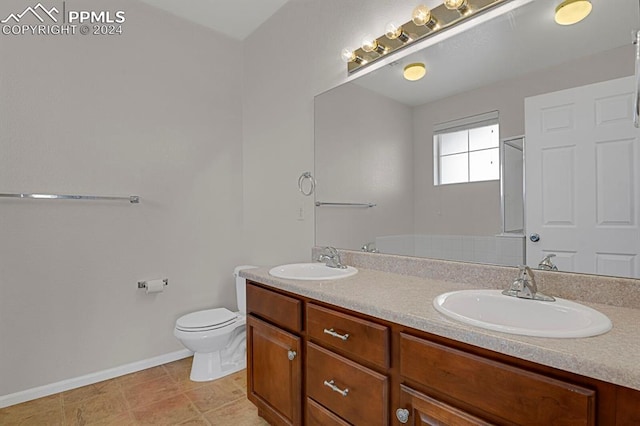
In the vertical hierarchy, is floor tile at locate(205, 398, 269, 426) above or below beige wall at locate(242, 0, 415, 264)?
below

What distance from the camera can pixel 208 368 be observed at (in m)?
2.30

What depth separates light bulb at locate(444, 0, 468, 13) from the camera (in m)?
1.42

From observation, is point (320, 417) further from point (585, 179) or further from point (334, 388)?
point (585, 179)

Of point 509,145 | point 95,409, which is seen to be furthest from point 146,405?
point 509,145

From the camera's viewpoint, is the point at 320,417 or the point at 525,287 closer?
the point at 525,287

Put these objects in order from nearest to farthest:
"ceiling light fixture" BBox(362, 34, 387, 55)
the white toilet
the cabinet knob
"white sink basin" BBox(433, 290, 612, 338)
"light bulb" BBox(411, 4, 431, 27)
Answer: "white sink basin" BBox(433, 290, 612, 338) < the cabinet knob < "light bulb" BBox(411, 4, 431, 27) < "ceiling light fixture" BBox(362, 34, 387, 55) < the white toilet

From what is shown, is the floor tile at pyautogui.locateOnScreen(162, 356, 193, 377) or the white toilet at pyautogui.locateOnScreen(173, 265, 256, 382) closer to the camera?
the white toilet at pyautogui.locateOnScreen(173, 265, 256, 382)

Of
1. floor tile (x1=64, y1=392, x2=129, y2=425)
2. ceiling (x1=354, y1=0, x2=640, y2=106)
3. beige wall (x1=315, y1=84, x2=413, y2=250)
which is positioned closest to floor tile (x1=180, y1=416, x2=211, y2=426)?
floor tile (x1=64, y1=392, x2=129, y2=425)

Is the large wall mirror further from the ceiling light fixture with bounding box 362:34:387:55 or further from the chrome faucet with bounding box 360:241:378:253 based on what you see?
the ceiling light fixture with bounding box 362:34:387:55

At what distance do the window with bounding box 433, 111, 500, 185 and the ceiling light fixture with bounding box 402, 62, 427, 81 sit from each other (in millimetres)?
293

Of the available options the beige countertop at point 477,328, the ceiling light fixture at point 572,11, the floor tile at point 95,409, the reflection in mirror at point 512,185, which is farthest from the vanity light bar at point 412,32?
the floor tile at point 95,409

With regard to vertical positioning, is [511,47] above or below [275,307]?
above

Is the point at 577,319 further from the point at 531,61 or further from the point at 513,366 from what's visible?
the point at 531,61

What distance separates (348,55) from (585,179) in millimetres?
1374
